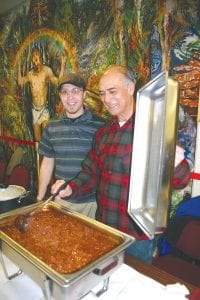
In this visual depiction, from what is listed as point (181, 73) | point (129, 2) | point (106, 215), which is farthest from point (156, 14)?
point (106, 215)

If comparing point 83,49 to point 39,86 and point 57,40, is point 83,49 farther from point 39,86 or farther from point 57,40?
point 39,86

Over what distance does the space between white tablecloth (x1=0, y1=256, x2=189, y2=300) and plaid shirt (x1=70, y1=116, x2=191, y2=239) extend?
49cm

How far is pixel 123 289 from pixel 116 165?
741 millimetres

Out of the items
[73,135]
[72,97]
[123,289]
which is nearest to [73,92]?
[72,97]

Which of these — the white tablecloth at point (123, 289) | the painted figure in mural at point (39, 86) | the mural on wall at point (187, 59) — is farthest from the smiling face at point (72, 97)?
the white tablecloth at point (123, 289)

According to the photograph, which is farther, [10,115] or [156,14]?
[10,115]

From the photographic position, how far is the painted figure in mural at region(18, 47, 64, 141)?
3314 millimetres

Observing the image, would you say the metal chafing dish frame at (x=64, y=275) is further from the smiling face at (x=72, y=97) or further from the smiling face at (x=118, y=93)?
the smiling face at (x=72, y=97)

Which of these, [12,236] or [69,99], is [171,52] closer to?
[69,99]

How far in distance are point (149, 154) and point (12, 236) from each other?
2.16ft

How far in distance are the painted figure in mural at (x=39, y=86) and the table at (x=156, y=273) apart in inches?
100

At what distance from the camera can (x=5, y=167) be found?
3801 mm

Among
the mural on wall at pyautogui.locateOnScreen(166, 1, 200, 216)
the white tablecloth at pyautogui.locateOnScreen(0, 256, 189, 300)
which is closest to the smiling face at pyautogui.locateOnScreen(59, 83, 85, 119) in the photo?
the mural on wall at pyautogui.locateOnScreen(166, 1, 200, 216)

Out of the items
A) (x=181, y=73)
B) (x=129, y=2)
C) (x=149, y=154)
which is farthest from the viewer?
(x=129, y=2)
